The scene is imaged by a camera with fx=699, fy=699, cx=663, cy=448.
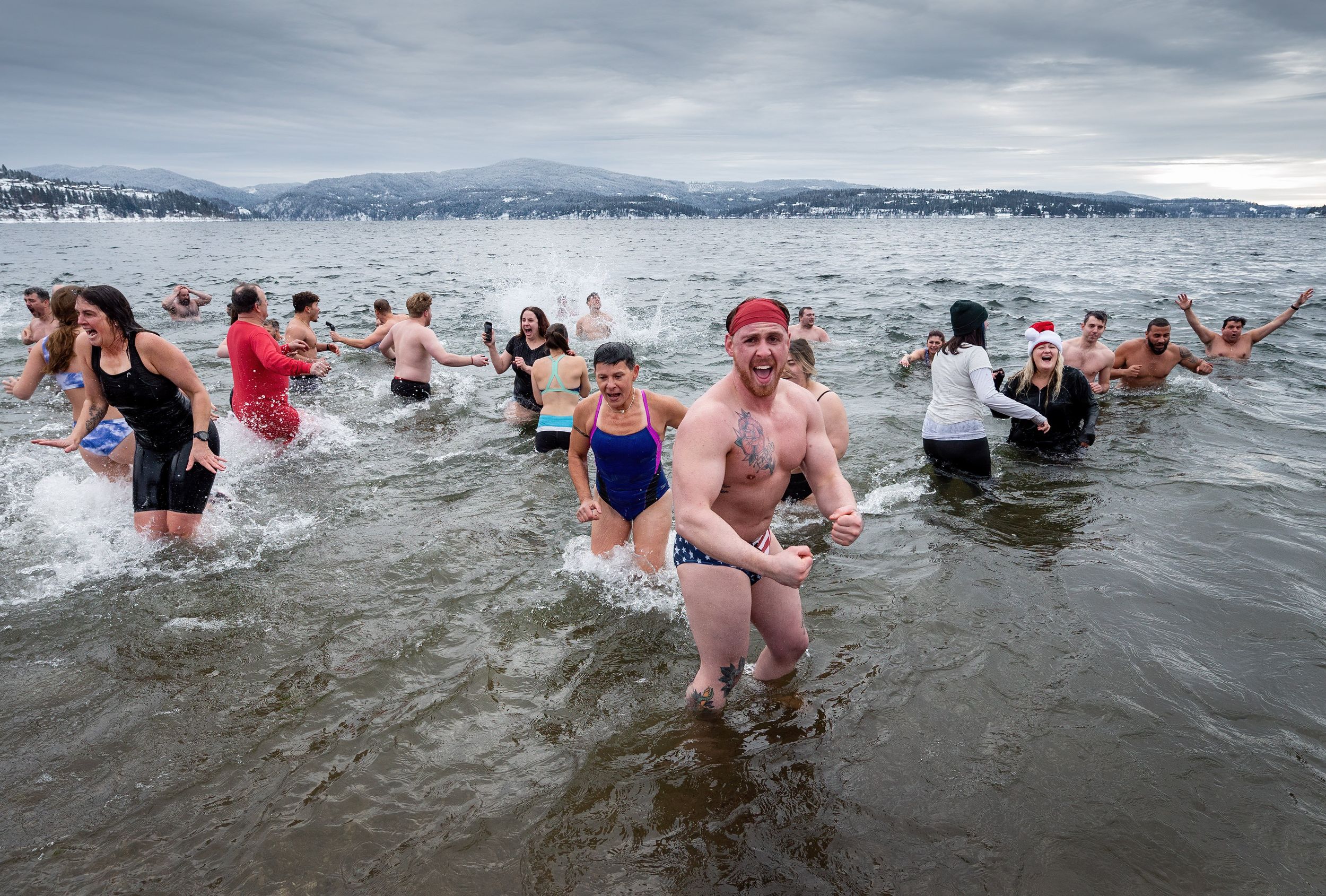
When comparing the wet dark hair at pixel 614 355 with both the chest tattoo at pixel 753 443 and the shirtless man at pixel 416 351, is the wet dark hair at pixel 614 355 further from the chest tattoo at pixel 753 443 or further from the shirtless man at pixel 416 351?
the shirtless man at pixel 416 351

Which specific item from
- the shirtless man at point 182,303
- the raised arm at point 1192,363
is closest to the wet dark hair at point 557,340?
the raised arm at point 1192,363

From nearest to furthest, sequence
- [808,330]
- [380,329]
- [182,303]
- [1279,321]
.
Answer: [1279,321] < [380,329] < [808,330] < [182,303]

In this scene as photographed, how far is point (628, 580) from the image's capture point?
18.2ft

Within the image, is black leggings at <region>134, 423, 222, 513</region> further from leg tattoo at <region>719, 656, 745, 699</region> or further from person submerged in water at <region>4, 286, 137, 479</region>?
leg tattoo at <region>719, 656, 745, 699</region>

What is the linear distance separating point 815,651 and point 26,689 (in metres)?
4.89

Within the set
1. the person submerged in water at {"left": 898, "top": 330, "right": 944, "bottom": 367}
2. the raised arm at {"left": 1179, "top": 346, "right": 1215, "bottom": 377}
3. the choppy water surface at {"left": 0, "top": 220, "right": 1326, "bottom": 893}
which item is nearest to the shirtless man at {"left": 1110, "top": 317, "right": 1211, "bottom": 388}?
the raised arm at {"left": 1179, "top": 346, "right": 1215, "bottom": 377}

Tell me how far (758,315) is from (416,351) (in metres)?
8.69

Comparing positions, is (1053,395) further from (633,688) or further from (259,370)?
(259,370)

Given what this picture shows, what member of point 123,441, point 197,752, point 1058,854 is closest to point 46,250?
point 123,441

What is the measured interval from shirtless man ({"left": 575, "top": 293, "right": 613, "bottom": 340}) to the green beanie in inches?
386

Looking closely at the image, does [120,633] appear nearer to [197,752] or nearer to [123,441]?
[197,752]

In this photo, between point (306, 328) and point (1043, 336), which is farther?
point (306, 328)

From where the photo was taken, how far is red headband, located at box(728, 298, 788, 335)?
3.04m

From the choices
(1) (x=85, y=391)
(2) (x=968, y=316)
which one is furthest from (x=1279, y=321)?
(1) (x=85, y=391)
